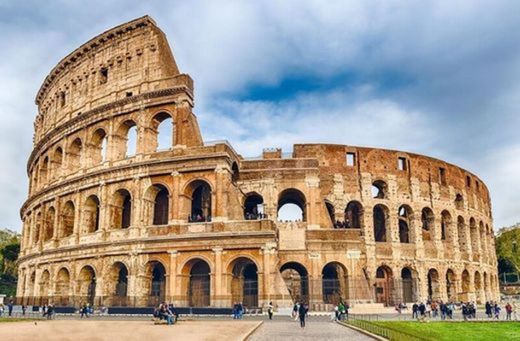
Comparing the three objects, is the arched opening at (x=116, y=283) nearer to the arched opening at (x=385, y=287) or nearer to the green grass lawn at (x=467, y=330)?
the green grass lawn at (x=467, y=330)

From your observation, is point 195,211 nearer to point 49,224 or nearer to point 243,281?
point 243,281

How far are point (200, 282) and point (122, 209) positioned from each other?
672cm

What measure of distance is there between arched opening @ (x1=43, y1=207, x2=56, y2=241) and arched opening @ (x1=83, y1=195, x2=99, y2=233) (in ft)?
13.5

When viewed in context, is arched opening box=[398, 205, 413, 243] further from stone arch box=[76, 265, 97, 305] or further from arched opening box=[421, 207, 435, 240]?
stone arch box=[76, 265, 97, 305]

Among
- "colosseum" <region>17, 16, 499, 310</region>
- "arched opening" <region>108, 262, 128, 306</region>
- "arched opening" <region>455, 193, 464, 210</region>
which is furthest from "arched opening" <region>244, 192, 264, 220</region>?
"arched opening" <region>455, 193, 464, 210</region>

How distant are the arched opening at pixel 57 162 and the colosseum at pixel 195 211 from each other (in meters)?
0.10

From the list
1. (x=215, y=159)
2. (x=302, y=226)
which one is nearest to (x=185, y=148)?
(x=215, y=159)

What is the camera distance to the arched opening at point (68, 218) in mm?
30894

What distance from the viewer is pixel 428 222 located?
113ft

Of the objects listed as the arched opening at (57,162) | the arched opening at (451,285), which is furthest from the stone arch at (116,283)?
the arched opening at (451,285)

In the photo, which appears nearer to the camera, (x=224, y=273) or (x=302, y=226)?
(x=224, y=273)

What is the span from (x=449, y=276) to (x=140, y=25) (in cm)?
2710

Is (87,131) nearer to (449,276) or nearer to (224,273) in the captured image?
(224,273)

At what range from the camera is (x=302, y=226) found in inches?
1091
